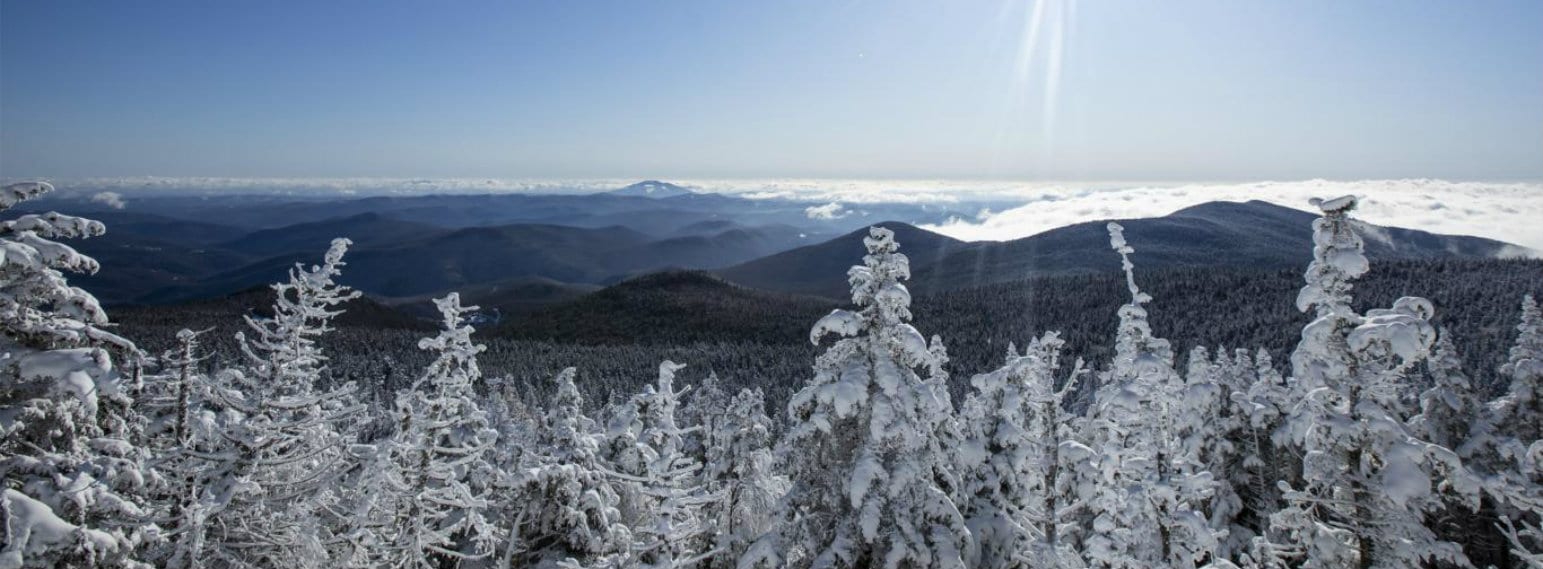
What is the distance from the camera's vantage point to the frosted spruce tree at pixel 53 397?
19.3 feet

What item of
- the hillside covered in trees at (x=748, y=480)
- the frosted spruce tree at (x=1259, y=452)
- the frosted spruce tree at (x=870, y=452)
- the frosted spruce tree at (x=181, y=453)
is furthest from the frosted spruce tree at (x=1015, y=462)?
the frosted spruce tree at (x=181, y=453)

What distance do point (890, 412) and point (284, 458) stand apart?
7919mm

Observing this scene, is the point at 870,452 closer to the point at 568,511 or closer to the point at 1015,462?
the point at 568,511

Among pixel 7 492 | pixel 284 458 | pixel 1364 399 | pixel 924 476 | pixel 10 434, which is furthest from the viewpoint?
pixel 1364 399

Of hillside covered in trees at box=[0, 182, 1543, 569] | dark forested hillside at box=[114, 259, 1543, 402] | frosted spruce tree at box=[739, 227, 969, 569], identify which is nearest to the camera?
hillside covered in trees at box=[0, 182, 1543, 569]

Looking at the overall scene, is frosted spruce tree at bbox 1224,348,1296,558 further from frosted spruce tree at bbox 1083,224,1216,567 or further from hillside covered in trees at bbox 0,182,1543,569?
frosted spruce tree at bbox 1083,224,1216,567

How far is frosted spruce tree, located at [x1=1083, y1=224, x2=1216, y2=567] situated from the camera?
1007 cm

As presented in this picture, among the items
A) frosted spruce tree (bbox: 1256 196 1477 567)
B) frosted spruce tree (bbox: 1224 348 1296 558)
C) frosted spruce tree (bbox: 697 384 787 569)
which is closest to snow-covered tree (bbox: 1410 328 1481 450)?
frosted spruce tree (bbox: 1224 348 1296 558)

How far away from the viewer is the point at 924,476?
32.6 feet

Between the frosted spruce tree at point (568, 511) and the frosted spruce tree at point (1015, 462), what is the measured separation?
21.0 ft

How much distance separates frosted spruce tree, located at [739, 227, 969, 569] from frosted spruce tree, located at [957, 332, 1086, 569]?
3.46m

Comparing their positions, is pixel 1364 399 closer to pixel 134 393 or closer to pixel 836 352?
pixel 836 352

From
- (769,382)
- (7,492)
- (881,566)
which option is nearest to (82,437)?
(7,492)

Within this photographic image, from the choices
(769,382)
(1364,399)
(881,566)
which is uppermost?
(1364,399)
